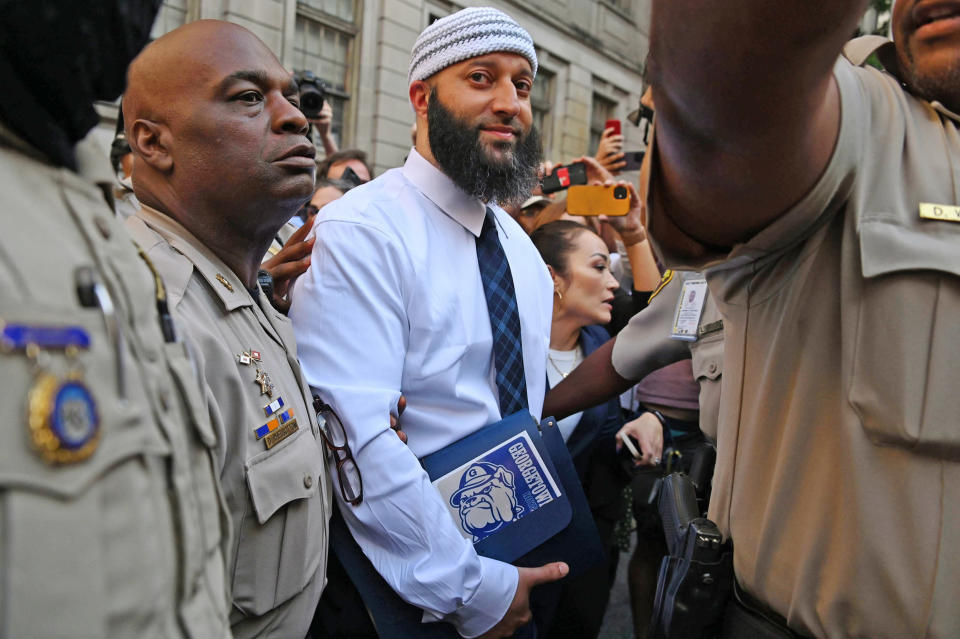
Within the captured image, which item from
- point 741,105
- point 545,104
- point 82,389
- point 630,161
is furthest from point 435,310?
point 545,104

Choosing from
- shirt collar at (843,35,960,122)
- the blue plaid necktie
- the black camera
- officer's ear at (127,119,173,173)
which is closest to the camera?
shirt collar at (843,35,960,122)

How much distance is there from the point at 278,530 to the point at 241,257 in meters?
0.60

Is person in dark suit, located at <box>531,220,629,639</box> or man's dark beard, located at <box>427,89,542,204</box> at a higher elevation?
man's dark beard, located at <box>427,89,542,204</box>

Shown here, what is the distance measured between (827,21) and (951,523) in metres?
0.64

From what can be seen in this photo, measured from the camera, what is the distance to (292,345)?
159 centimetres

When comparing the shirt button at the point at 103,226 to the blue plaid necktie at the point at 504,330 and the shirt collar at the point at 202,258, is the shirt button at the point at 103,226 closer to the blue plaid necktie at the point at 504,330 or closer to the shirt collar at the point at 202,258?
the shirt collar at the point at 202,258

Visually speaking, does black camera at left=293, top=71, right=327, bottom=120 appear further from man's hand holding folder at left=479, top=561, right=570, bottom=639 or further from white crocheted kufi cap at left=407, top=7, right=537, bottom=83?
man's hand holding folder at left=479, top=561, right=570, bottom=639

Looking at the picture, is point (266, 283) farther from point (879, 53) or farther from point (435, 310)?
point (879, 53)

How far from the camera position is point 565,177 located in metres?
3.81

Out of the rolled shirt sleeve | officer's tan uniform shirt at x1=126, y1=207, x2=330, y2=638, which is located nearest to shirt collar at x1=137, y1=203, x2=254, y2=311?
officer's tan uniform shirt at x1=126, y1=207, x2=330, y2=638

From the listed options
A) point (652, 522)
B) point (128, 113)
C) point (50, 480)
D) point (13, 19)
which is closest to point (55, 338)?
point (50, 480)

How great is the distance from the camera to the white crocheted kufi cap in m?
2.06

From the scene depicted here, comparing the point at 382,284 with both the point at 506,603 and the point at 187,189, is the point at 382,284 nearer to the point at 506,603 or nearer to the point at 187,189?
the point at 187,189

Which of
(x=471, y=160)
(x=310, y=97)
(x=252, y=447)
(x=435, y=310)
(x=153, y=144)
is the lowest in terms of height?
(x=252, y=447)
